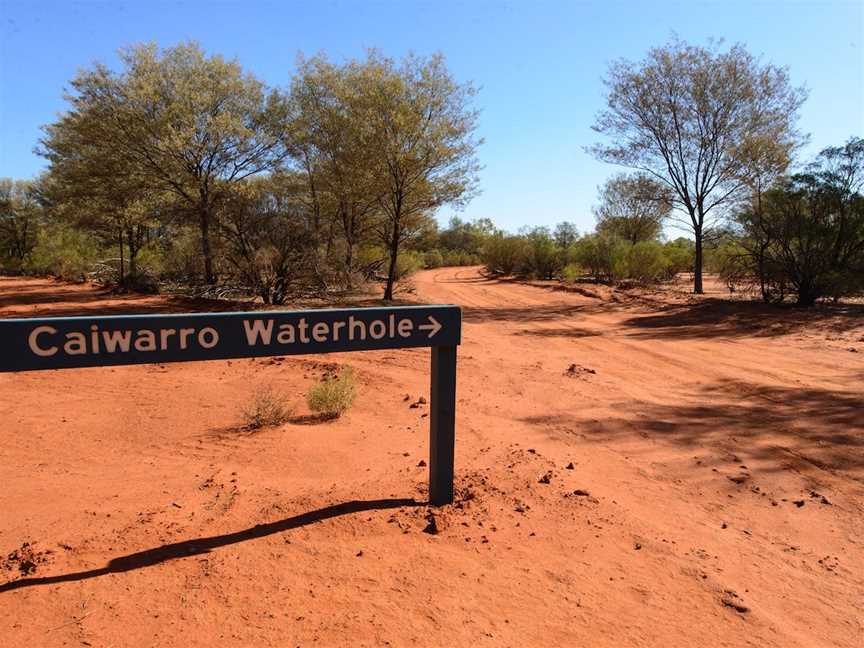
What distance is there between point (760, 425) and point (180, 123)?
19420 millimetres

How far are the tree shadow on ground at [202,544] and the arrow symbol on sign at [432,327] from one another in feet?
4.23

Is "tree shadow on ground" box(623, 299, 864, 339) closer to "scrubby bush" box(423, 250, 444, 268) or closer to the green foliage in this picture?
the green foliage

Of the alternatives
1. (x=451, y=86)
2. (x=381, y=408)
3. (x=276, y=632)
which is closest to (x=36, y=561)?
(x=276, y=632)

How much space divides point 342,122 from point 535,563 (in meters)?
20.7

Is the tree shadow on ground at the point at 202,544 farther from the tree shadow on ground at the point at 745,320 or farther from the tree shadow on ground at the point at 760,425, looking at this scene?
the tree shadow on ground at the point at 745,320

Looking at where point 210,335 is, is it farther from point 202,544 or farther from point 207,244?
point 207,244

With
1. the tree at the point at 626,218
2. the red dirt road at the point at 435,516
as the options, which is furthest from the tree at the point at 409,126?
the tree at the point at 626,218

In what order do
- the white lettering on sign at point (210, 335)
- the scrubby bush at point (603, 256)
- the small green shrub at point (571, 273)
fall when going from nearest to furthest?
the white lettering on sign at point (210, 335) < the scrubby bush at point (603, 256) < the small green shrub at point (571, 273)

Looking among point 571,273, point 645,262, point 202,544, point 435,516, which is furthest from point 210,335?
point 571,273

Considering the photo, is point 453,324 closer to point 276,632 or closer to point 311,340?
point 311,340

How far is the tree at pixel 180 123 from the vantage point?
18.8m

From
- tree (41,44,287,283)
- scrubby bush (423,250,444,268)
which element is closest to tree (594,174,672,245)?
scrubby bush (423,250,444,268)

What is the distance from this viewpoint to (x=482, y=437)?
5.65m

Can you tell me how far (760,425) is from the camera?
6.11 m
